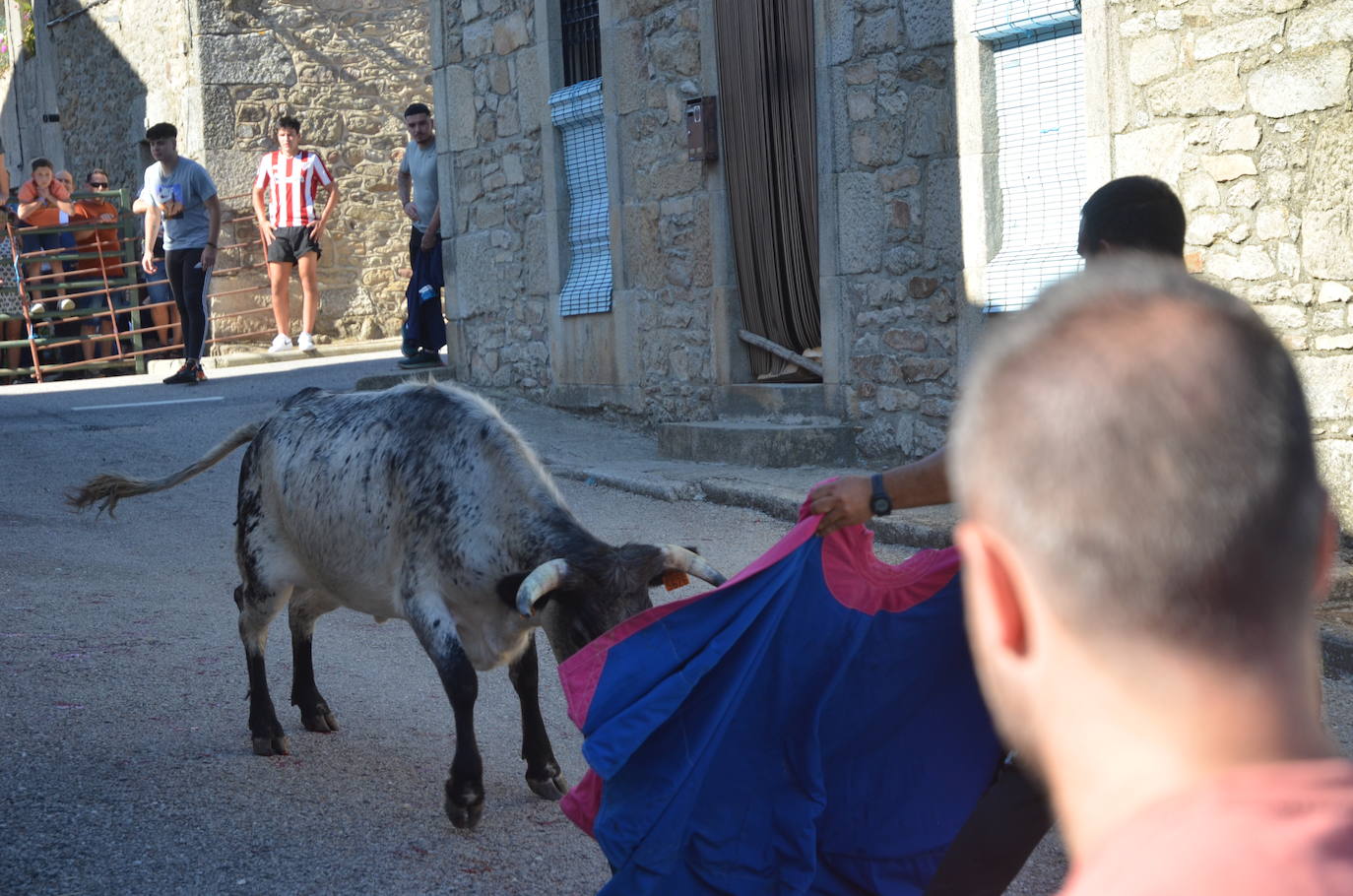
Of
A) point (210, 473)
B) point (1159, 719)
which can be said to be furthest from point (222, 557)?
point (1159, 719)

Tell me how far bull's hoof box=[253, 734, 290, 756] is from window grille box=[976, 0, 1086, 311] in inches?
178

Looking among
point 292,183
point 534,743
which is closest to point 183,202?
point 292,183

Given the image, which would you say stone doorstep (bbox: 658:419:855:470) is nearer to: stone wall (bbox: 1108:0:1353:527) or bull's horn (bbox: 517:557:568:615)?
stone wall (bbox: 1108:0:1353:527)

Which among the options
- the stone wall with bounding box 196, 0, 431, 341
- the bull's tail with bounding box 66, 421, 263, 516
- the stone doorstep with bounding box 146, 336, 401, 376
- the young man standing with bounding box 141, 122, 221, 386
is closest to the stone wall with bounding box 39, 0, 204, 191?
the stone wall with bounding box 196, 0, 431, 341

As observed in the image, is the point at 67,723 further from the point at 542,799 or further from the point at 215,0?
the point at 215,0

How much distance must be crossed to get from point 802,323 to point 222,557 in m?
3.89

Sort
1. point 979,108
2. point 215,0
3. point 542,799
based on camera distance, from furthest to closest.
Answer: point 215,0 < point 979,108 < point 542,799

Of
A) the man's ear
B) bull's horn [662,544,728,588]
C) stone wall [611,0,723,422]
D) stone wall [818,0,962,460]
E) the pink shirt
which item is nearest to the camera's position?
the pink shirt

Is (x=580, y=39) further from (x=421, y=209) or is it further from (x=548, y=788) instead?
(x=548, y=788)

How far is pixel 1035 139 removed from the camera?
809 centimetres

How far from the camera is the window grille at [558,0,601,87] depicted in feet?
36.7

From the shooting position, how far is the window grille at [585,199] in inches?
435

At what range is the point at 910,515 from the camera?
7660mm

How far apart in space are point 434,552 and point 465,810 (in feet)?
2.60
